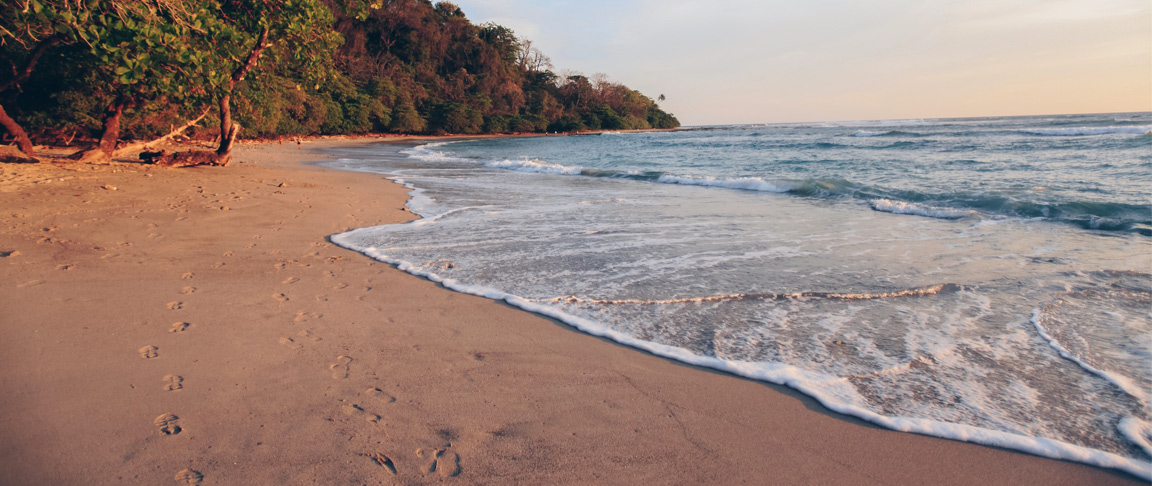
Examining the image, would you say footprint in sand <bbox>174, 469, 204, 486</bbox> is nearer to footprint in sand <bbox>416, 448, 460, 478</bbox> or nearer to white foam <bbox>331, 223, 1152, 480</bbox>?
footprint in sand <bbox>416, 448, 460, 478</bbox>

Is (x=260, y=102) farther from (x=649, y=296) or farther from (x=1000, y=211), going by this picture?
(x=1000, y=211)

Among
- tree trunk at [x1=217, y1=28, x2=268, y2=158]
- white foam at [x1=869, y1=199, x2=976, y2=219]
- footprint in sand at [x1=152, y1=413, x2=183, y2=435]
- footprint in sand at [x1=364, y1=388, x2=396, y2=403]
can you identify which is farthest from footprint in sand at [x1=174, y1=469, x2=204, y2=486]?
tree trunk at [x1=217, y1=28, x2=268, y2=158]

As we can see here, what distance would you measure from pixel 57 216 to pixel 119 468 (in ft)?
18.3

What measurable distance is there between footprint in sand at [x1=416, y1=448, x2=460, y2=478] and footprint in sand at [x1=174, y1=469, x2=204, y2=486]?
2.34 ft

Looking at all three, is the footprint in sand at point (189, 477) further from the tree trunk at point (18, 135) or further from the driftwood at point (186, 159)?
the tree trunk at point (18, 135)

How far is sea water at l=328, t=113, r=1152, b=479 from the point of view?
2.52m

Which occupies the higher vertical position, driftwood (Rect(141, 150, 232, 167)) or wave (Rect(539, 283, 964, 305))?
driftwood (Rect(141, 150, 232, 167))

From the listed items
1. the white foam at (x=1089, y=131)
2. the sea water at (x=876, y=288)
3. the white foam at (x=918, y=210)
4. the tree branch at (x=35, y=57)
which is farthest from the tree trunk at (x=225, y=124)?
the white foam at (x=1089, y=131)

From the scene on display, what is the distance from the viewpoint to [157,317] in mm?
3250

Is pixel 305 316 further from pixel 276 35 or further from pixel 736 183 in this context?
pixel 736 183

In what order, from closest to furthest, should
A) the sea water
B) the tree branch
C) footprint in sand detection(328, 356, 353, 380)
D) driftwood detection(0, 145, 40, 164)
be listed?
the sea water < footprint in sand detection(328, 356, 353, 380) < the tree branch < driftwood detection(0, 145, 40, 164)

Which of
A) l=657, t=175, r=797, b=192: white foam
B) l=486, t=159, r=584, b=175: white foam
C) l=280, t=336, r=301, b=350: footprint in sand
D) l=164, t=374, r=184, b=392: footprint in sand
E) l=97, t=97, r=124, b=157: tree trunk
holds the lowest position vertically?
l=280, t=336, r=301, b=350: footprint in sand

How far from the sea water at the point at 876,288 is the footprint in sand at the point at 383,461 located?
5.10 feet

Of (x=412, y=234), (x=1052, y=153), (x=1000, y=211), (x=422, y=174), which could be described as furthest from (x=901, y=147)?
(x=412, y=234)
